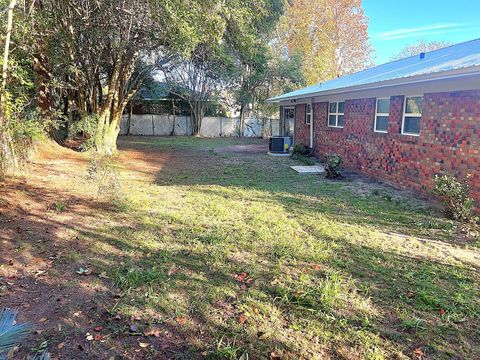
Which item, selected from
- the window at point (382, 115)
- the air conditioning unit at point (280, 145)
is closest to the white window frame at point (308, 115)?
the air conditioning unit at point (280, 145)

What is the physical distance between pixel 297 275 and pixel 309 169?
24.3 feet

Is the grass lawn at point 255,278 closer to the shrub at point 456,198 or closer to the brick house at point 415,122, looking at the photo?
the shrub at point 456,198

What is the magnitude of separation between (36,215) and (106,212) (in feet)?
3.21

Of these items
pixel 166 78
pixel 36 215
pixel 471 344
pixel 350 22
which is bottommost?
pixel 471 344

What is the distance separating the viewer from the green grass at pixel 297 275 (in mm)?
2686

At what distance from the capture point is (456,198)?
5.77m

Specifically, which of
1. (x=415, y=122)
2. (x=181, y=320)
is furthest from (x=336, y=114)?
(x=181, y=320)

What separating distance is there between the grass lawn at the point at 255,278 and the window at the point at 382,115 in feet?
9.68

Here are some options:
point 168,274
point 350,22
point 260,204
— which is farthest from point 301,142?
point 350,22

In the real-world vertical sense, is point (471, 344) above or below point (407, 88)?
below

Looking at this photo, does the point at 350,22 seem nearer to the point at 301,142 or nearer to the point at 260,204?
the point at 301,142

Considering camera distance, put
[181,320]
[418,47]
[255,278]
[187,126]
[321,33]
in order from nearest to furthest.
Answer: [181,320] → [255,278] → [187,126] → [321,33] → [418,47]

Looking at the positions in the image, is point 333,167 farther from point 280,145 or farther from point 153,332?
point 153,332

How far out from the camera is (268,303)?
3152 millimetres
